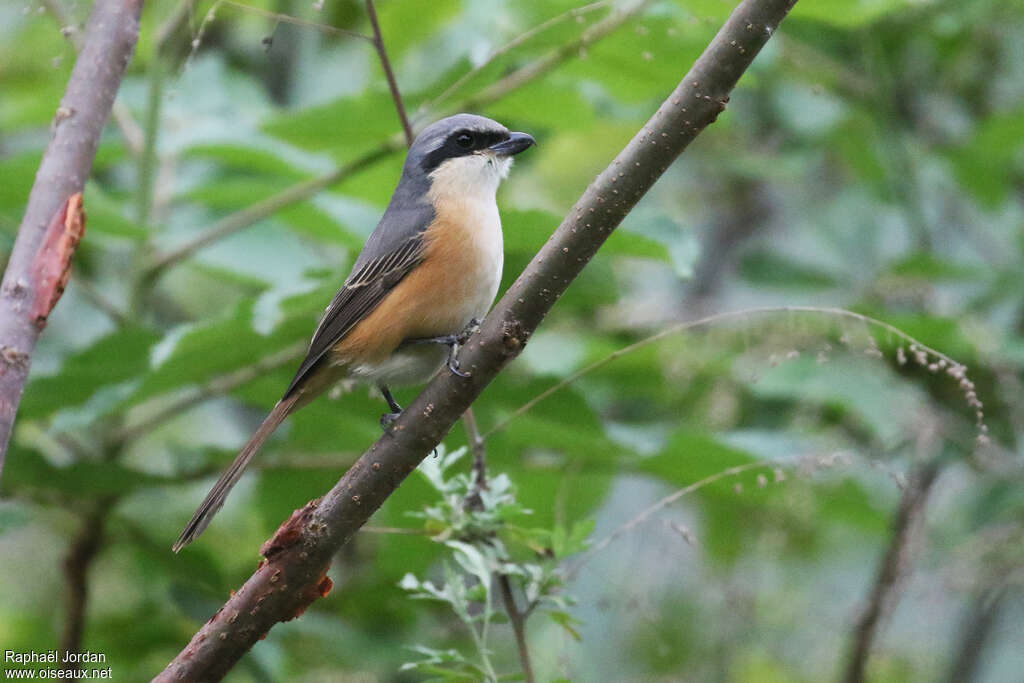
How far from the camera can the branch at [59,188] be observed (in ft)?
8.34

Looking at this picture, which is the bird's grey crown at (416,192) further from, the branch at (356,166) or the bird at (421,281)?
the branch at (356,166)

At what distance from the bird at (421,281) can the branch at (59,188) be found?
3.04 ft

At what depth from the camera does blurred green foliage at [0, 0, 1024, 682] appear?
3688mm

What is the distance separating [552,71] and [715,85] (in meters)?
1.69

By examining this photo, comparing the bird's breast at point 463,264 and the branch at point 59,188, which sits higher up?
the branch at point 59,188

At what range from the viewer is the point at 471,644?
4352 millimetres

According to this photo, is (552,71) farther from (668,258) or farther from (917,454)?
(917,454)

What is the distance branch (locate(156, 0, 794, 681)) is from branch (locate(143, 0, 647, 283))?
1477mm

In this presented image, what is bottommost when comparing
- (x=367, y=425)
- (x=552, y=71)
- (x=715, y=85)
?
(x=367, y=425)

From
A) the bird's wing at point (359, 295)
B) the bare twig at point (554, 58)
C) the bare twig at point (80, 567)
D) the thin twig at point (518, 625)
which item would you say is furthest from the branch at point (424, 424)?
the bare twig at point (80, 567)

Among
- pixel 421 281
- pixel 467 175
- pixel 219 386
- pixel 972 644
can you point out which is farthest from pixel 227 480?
pixel 972 644

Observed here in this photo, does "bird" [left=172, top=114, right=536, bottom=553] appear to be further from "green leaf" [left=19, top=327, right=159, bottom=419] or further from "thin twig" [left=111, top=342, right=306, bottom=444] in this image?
"green leaf" [left=19, top=327, right=159, bottom=419]

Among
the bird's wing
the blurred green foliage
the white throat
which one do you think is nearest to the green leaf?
the blurred green foliage

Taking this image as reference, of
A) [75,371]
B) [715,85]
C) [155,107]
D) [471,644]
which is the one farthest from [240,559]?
[715,85]
